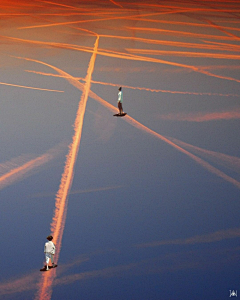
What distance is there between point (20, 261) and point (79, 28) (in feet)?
69.2

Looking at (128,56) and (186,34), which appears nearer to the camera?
(128,56)

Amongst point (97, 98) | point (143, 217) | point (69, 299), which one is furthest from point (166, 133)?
point (69, 299)

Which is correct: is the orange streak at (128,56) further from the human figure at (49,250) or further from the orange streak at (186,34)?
the human figure at (49,250)

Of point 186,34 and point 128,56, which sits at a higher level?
point 186,34

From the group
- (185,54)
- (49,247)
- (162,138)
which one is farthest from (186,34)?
(49,247)

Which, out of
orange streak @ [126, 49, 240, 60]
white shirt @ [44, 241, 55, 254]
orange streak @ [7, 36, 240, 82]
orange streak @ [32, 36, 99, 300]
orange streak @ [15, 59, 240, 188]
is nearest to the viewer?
orange streak @ [32, 36, 99, 300]

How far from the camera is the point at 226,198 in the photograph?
10555 millimetres

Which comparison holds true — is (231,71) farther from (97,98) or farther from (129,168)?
(129,168)

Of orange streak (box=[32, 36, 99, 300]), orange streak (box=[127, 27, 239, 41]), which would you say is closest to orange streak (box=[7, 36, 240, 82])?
orange streak (box=[127, 27, 239, 41])

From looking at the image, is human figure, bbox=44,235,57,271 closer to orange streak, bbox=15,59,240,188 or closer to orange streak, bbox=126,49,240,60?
orange streak, bbox=15,59,240,188

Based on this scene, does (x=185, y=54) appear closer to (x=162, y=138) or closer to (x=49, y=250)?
(x=162, y=138)

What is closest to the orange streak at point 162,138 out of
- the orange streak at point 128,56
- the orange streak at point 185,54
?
the orange streak at point 128,56

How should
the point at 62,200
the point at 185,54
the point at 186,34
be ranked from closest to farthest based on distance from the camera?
the point at 62,200 → the point at 185,54 → the point at 186,34

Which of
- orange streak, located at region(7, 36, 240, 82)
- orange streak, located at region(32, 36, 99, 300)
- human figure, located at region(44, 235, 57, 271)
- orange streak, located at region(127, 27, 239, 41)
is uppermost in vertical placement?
orange streak, located at region(127, 27, 239, 41)
